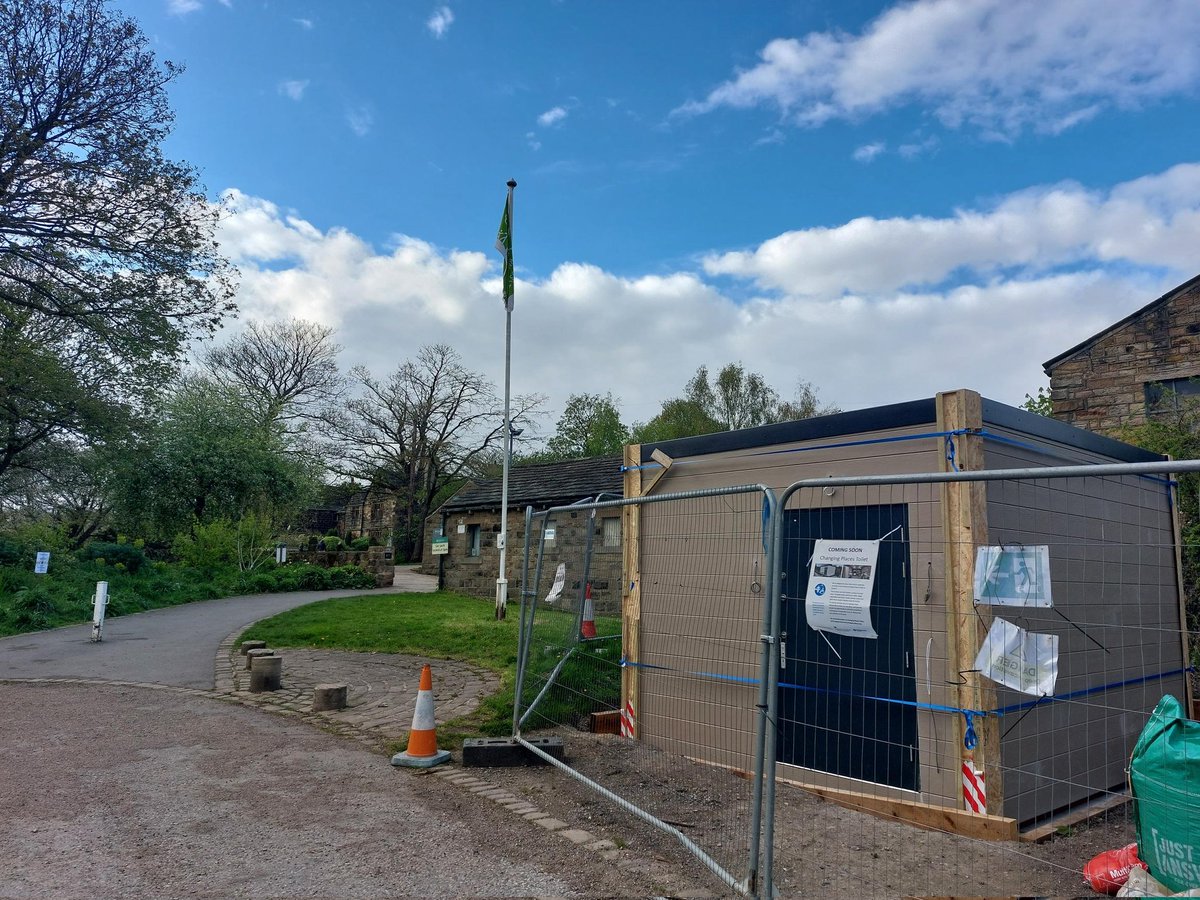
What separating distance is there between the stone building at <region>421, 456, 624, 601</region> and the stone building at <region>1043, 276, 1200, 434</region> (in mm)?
10462

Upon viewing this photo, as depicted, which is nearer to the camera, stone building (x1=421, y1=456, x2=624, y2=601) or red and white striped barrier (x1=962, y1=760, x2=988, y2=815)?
red and white striped barrier (x1=962, y1=760, x2=988, y2=815)

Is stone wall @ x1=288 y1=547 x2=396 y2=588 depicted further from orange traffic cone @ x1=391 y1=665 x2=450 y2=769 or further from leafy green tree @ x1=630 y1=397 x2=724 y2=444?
orange traffic cone @ x1=391 y1=665 x2=450 y2=769

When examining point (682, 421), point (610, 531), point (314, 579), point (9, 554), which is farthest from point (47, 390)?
point (682, 421)

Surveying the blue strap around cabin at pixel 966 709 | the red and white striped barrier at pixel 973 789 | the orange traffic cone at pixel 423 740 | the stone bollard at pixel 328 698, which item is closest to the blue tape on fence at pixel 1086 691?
the blue strap around cabin at pixel 966 709

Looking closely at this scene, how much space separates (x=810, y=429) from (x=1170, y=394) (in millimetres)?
10580

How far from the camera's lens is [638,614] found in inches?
279

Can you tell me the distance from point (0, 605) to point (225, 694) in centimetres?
1000

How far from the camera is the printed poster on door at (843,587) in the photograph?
3850 millimetres

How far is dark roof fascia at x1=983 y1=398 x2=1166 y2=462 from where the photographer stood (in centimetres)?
535

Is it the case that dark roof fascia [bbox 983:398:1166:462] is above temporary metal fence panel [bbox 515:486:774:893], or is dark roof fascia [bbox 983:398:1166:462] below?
above

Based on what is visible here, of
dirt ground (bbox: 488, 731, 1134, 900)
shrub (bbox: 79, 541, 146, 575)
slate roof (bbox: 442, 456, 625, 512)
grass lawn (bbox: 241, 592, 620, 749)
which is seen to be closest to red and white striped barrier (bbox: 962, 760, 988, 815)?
dirt ground (bbox: 488, 731, 1134, 900)

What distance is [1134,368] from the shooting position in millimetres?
13766

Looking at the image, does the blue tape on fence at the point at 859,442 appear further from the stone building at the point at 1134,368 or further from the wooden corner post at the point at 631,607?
the stone building at the point at 1134,368

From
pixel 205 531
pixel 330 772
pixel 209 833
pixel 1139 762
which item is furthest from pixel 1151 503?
pixel 205 531
